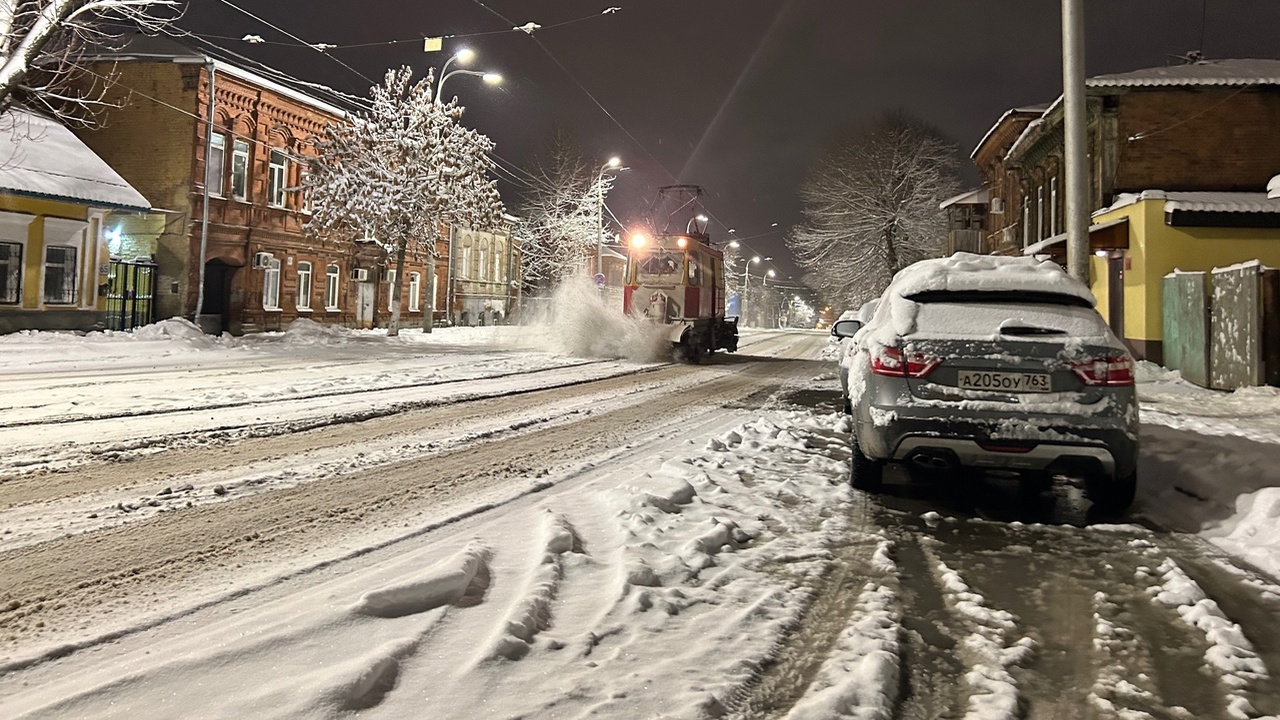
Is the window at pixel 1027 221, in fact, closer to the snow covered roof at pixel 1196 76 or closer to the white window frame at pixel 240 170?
the snow covered roof at pixel 1196 76

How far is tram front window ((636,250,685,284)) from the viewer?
19.1 meters

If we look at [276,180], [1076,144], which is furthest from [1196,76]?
[276,180]

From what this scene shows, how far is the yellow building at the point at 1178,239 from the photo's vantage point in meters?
17.2

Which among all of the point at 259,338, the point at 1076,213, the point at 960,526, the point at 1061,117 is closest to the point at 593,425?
the point at 960,526

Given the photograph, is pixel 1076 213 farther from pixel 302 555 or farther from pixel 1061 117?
pixel 1061 117

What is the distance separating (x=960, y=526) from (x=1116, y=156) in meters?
20.8

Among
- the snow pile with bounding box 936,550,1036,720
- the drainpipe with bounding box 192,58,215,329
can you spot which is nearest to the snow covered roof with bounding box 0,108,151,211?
the drainpipe with bounding box 192,58,215,329

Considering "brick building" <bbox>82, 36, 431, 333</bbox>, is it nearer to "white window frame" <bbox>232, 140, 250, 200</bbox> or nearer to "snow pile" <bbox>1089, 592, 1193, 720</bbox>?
"white window frame" <bbox>232, 140, 250, 200</bbox>

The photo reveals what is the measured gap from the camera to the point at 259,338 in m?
23.4

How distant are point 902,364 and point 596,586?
8.51ft

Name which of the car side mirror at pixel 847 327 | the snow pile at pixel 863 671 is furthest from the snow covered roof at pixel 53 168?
the snow pile at pixel 863 671

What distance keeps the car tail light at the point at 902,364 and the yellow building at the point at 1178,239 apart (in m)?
15.4

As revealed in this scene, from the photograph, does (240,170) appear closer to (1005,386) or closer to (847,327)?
(847,327)

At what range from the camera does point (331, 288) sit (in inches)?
1240
